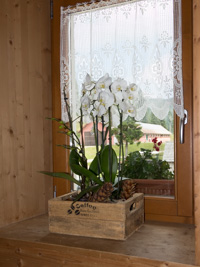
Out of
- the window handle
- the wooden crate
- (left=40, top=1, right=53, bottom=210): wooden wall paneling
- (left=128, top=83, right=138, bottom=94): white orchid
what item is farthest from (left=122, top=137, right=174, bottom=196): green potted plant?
(left=40, top=1, right=53, bottom=210): wooden wall paneling

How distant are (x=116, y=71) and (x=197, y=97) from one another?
2.10 ft

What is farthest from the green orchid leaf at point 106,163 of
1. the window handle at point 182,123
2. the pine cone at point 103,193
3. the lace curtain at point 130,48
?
the window handle at point 182,123

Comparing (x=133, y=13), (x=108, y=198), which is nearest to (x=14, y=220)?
(x=108, y=198)

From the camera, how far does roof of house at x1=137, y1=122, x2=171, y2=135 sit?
1874 mm

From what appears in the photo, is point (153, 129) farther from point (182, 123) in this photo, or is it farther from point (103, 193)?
point (103, 193)

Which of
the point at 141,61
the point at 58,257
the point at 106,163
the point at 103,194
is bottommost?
the point at 58,257

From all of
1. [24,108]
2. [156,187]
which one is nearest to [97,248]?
[156,187]

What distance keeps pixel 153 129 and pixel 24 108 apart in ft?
2.39

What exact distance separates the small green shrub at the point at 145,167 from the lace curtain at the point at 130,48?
0.26 meters

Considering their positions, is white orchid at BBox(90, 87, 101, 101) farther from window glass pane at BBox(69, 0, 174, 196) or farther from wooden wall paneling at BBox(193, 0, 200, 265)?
wooden wall paneling at BBox(193, 0, 200, 265)

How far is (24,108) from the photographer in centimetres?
196

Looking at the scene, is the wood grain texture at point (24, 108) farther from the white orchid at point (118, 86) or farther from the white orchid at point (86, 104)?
the white orchid at point (118, 86)

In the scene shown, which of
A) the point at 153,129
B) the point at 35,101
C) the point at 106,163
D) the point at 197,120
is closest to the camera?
the point at 197,120

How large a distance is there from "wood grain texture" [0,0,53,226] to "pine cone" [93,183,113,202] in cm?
40
